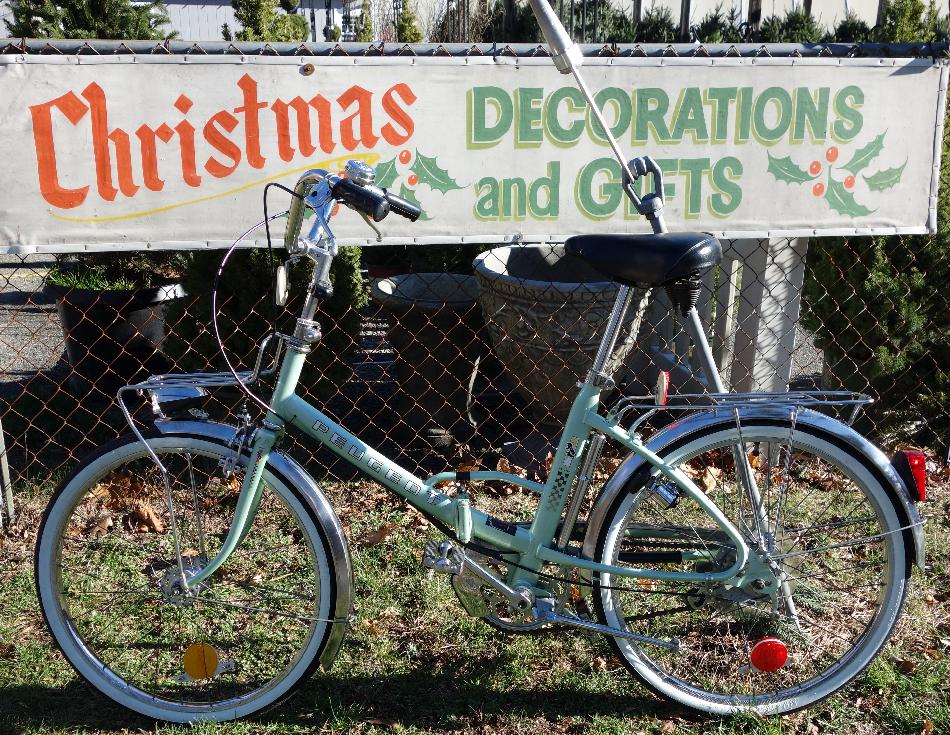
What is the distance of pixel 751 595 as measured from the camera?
2.56 meters

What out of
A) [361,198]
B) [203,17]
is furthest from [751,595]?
[203,17]

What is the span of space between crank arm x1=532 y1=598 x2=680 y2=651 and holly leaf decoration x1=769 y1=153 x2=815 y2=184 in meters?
1.80

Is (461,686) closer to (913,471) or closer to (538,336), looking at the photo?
(913,471)

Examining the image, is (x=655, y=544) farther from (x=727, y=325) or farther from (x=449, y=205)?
(x=727, y=325)

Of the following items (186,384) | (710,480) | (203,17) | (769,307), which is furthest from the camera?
(203,17)

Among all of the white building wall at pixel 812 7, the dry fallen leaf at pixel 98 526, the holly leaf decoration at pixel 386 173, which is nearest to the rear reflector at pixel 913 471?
the holly leaf decoration at pixel 386 173

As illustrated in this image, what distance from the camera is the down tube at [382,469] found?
2.47 m

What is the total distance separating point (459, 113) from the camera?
3234 millimetres

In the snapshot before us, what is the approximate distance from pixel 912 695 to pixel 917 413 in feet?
6.10

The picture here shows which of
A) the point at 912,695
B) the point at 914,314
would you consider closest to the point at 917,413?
the point at 914,314

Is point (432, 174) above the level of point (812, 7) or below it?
below

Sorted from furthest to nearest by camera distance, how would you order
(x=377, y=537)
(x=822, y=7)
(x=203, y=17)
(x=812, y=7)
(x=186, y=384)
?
(x=203, y=17) < (x=822, y=7) < (x=812, y=7) < (x=377, y=537) < (x=186, y=384)

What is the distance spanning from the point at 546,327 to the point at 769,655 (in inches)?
67.0

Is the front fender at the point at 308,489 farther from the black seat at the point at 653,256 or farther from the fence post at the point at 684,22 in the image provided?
the fence post at the point at 684,22
